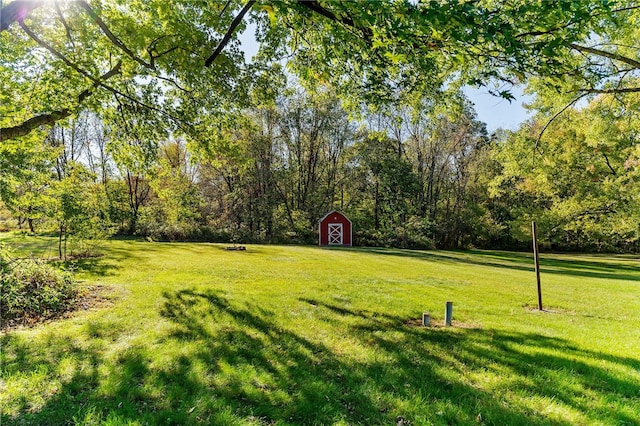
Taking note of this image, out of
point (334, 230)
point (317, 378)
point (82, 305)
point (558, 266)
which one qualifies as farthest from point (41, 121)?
point (558, 266)

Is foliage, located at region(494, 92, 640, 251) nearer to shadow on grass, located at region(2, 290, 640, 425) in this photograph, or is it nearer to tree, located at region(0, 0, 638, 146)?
tree, located at region(0, 0, 638, 146)

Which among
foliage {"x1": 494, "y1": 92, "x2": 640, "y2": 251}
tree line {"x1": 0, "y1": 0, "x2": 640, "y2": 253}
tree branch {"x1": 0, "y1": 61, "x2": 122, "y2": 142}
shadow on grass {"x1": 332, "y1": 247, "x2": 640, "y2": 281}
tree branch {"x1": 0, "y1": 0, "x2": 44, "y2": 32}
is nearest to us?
tree line {"x1": 0, "y1": 0, "x2": 640, "y2": 253}

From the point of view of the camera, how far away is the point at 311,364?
3875mm

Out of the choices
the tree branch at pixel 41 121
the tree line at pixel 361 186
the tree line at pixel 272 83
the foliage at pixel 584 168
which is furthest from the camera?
the tree line at pixel 361 186

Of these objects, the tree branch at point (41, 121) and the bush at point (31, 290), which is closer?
the bush at point (31, 290)

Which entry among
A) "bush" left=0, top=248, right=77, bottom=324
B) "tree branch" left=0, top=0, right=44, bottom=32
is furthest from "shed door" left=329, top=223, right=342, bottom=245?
"tree branch" left=0, top=0, right=44, bottom=32

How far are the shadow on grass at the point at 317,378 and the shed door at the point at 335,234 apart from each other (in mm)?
22341

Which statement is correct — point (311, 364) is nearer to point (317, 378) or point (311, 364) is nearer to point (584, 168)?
point (317, 378)

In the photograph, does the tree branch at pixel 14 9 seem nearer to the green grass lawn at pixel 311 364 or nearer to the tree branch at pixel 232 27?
the tree branch at pixel 232 27

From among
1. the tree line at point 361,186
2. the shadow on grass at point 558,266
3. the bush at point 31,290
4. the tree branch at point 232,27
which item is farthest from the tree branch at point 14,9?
the shadow on grass at point 558,266

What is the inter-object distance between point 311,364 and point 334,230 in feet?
78.1

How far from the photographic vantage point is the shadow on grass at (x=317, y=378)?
2852 millimetres

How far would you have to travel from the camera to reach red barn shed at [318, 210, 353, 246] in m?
27.6

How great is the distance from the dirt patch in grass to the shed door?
21096 mm
